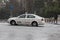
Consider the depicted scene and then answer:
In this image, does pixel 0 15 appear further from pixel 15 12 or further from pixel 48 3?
pixel 48 3

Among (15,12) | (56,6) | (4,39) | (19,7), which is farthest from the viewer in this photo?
(19,7)

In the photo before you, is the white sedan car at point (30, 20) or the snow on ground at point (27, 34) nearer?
the snow on ground at point (27, 34)

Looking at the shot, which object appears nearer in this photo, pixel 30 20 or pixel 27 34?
pixel 27 34

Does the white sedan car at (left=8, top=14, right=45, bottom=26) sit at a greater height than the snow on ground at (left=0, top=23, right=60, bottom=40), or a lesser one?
greater

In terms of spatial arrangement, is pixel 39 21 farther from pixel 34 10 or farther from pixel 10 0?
pixel 10 0

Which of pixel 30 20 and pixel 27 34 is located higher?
pixel 30 20

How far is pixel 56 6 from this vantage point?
4569 centimetres

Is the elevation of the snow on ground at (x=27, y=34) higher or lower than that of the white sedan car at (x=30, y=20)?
lower

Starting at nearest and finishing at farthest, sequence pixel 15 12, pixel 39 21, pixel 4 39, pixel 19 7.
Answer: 1. pixel 4 39
2. pixel 39 21
3. pixel 15 12
4. pixel 19 7

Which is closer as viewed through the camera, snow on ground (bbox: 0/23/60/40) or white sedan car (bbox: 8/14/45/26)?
snow on ground (bbox: 0/23/60/40)

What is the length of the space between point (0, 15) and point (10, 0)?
853 cm

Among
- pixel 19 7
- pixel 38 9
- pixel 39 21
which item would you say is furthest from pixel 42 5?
pixel 39 21

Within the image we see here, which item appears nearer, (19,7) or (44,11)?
(44,11)

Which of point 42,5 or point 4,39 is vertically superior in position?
point 42,5
